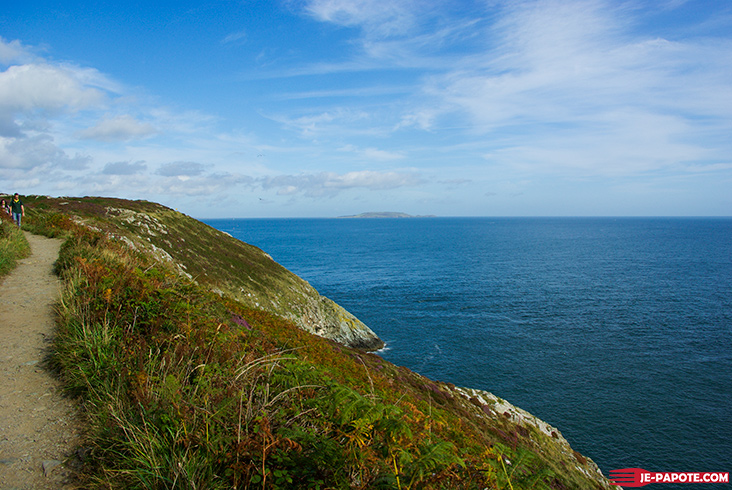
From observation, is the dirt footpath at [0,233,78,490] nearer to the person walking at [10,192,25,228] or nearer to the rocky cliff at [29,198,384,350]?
the person walking at [10,192,25,228]

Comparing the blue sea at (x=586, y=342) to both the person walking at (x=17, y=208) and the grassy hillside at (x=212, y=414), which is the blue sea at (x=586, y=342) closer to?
the grassy hillside at (x=212, y=414)

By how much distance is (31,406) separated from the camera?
19.9 feet

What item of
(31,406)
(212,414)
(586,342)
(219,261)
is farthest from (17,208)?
(586,342)

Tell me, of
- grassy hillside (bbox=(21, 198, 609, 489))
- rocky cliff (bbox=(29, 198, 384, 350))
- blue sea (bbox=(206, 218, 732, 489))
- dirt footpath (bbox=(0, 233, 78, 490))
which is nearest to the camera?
grassy hillside (bbox=(21, 198, 609, 489))

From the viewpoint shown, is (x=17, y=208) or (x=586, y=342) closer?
(x=17, y=208)

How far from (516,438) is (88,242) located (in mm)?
22905

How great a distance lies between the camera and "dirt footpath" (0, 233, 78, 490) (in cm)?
480

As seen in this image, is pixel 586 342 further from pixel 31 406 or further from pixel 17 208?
pixel 17 208

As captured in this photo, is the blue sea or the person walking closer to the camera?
the person walking

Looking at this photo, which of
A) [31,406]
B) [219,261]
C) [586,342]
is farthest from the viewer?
[586,342]

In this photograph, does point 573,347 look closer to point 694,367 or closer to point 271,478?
point 694,367

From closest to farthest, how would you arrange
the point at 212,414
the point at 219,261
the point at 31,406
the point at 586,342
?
the point at 212,414, the point at 31,406, the point at 219,261, the point at 586,342

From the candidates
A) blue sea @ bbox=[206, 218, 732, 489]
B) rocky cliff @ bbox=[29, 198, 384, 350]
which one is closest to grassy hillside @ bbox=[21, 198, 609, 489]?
rocky cliff @ bbox=[29, 198, 384, 350]

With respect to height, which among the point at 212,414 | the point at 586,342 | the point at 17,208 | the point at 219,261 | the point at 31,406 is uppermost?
the point at 17,208
